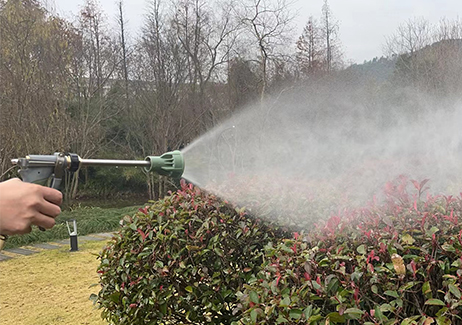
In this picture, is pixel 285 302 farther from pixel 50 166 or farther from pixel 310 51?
pixel 310 51

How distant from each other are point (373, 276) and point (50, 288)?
14.3ft

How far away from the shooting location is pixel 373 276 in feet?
5.43

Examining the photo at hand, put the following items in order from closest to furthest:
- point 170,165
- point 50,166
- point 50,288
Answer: point 50,166
point 170,165
point 50,288

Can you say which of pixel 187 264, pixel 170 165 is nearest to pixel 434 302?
pixel 170 165

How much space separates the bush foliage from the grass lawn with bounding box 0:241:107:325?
2.33 ft

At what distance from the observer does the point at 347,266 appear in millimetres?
1799

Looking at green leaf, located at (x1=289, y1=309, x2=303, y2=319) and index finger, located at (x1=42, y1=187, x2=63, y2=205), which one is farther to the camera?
green leaf, located at (x1=289, y1=309, x2=303, y2=319)

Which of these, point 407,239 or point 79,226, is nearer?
point 407,239

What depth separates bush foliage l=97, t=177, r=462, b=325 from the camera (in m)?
1.64

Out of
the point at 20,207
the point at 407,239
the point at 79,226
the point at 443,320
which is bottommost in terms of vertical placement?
the point at 79,226

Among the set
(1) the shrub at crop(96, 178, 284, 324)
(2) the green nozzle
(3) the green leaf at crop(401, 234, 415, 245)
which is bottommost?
(1) the shrub at crop(96, 178, 284, 324)

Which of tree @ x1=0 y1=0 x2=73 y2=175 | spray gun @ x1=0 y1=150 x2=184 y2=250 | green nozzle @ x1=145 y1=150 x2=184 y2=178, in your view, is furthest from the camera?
tree @ x1=0 y1=0 x2=73 y2=175

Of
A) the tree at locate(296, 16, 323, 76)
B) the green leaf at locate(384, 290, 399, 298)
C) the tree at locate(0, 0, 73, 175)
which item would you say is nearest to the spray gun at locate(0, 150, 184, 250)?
the green leaf at locate(384, 290, 399, 298)

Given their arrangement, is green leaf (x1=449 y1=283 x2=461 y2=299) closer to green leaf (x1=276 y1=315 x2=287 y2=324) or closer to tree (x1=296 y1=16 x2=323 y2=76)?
green leaf (x1=276 y1=315 x2=287 y2=324)
